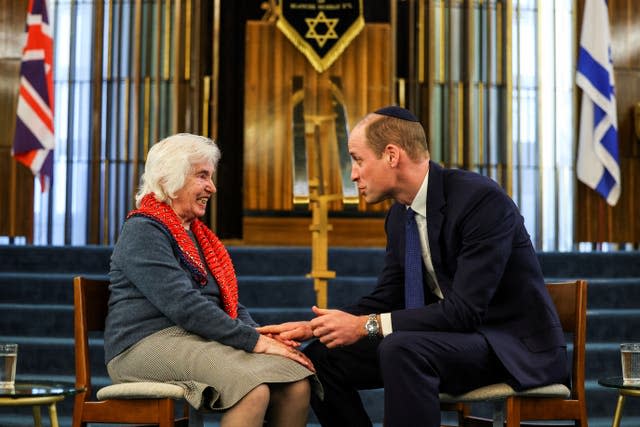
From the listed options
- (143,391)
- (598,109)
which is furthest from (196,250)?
(598,109)

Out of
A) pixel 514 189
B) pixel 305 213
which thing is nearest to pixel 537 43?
pixel 514 189

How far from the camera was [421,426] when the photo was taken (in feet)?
8.76

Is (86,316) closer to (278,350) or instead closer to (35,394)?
(35,394)

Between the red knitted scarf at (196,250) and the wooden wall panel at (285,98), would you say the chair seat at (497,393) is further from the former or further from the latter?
the wooden wall panel at (285,98)

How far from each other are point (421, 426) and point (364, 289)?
10.7 ft

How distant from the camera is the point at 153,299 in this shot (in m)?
2.95

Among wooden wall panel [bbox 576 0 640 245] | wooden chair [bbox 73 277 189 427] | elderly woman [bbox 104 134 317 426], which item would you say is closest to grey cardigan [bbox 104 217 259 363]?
elderly woman [bbox 104 134 317 426]

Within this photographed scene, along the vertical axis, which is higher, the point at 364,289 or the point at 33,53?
the point at 33,53

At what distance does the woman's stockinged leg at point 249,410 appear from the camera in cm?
281

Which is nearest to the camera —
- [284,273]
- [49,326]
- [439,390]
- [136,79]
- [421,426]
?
[421,426]

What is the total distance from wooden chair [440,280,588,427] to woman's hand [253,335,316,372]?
436 millimetres

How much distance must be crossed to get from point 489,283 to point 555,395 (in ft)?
1.30

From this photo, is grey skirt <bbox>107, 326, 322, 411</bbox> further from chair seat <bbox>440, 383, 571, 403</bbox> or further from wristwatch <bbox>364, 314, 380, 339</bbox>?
chair seat <bbox>440, 383, 571, 403</bbox>

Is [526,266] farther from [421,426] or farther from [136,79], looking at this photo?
[136,79]
